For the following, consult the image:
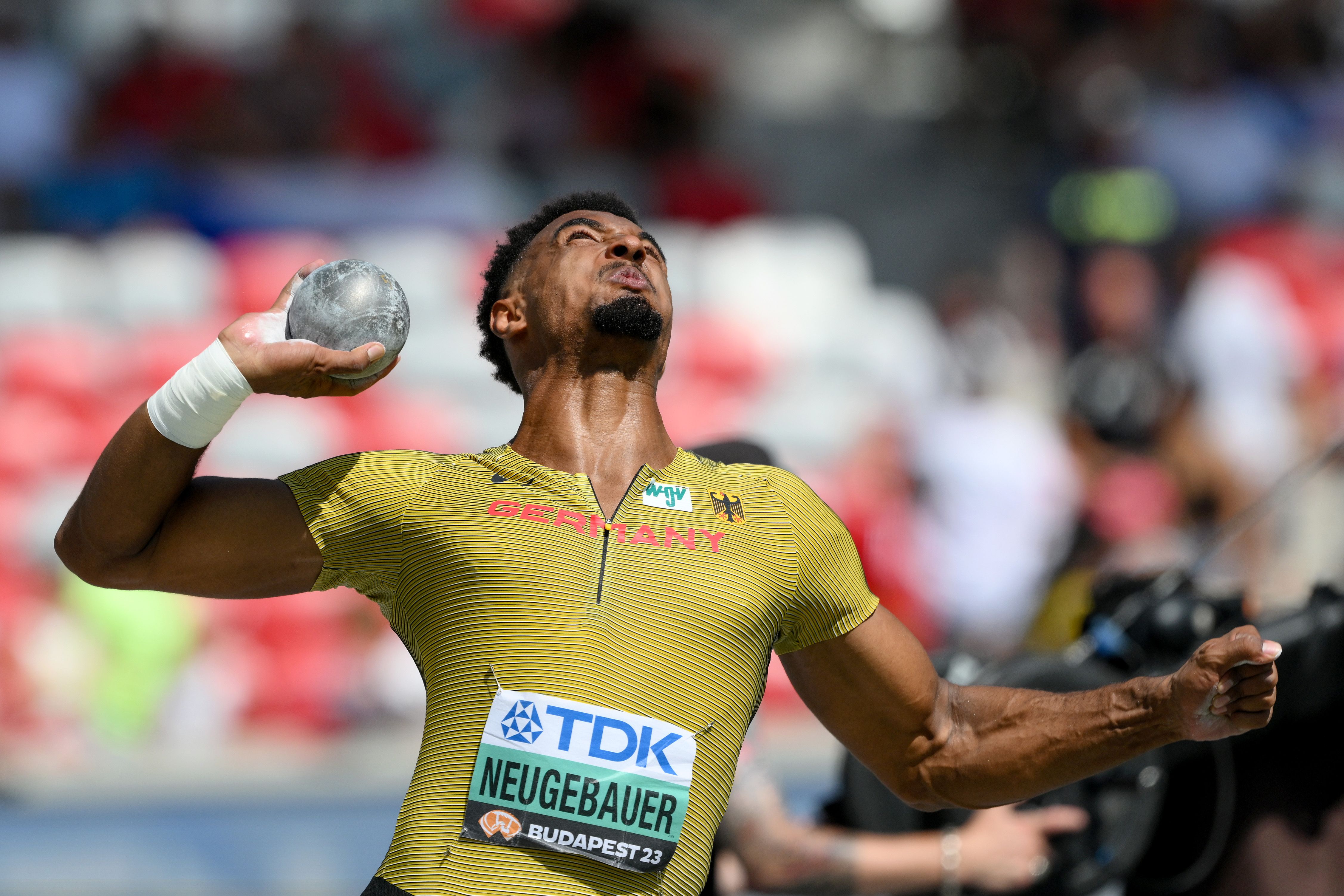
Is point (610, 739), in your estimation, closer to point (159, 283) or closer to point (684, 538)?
point (684, 538)

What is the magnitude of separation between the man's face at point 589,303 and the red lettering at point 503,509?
1.23 feet

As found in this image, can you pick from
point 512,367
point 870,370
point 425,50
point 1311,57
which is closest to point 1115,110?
point 1311,57

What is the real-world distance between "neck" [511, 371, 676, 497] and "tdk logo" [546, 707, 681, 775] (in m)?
0.45

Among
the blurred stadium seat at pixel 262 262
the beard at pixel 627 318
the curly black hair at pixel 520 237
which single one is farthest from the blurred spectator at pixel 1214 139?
the beard at pixel 627 318

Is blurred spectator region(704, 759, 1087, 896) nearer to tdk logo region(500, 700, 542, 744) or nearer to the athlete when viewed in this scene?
the athlete

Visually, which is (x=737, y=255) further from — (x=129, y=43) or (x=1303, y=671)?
(x=1303, y=671)

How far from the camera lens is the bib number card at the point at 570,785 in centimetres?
263

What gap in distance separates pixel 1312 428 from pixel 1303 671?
21.7 feet

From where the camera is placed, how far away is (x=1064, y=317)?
34.2 feet

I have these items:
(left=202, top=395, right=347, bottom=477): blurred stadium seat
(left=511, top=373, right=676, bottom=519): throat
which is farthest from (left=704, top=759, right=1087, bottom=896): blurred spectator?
(left=202, top=395, right=347, bottom=477): blurred stadium seat

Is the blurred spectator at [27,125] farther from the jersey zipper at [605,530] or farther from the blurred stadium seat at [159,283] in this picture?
the jersey zipper at [605,530]

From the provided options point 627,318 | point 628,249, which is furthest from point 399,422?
point 627,318

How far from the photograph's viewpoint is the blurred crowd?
8547 mm

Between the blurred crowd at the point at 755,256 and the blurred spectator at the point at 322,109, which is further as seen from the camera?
the blurred spectator at the point at 322,109
